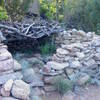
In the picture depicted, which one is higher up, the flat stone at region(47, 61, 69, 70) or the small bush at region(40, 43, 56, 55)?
the flat stone at region(47, 61, 69, 70)

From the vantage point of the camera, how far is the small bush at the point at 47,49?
632 centimetres

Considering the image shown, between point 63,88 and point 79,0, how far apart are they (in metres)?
4.89

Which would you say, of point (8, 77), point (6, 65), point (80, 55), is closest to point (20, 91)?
point (8, 77)

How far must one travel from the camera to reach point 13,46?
6102mm

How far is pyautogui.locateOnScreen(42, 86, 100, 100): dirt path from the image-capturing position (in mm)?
4599

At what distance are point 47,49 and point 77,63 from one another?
4.32 ft

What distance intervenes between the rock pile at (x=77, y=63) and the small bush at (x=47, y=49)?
2.46 feet

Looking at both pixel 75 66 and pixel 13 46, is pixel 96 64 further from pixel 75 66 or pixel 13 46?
pixel 13 46

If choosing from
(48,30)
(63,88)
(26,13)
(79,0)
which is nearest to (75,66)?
(63,88)

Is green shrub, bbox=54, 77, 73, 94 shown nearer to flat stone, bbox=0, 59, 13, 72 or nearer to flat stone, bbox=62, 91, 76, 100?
flat stone, bbox=62, 91, 76, 100

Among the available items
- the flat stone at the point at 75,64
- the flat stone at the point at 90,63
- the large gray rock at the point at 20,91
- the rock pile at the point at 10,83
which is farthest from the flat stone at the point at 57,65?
the large gray rock at the point at 20,91

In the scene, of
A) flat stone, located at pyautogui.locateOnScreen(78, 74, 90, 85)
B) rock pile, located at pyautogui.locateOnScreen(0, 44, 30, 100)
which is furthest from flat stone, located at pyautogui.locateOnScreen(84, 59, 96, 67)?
rock pile, located at pyautogui.locateOnScreen(0, 44, 30, 100)

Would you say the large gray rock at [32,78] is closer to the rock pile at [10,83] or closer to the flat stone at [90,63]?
the rock pile at [10,83]

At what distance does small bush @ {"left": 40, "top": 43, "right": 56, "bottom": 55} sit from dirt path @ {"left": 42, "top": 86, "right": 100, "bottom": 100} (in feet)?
5.35
